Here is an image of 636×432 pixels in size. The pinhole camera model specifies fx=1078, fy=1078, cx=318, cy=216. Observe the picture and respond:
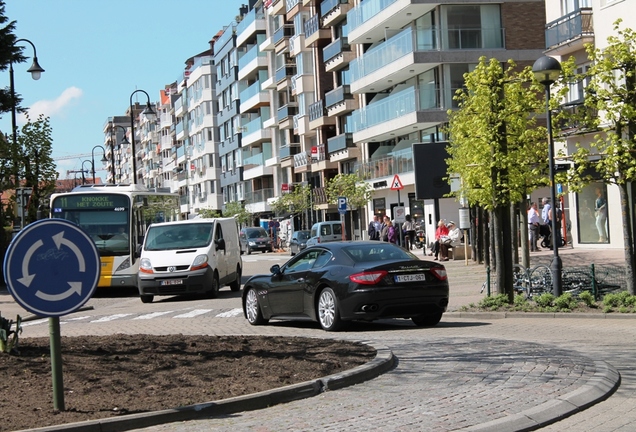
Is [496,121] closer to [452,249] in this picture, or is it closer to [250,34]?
[452,249]

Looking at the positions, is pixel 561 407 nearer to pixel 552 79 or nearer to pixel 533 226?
pixel 552 79

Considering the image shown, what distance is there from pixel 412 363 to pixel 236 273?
21.7m

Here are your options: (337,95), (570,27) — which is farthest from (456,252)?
(337,95)

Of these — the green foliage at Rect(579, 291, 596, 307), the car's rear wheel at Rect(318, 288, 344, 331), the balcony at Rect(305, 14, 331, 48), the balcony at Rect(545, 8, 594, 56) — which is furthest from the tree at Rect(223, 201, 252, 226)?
the car's rear wheel at Rect(318, 288, 344, 331)

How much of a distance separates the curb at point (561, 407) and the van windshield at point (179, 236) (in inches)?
790

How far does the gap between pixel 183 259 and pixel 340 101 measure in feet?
146

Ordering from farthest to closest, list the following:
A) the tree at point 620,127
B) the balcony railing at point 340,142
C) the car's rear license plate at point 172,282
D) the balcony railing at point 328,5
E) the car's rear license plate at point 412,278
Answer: the balcony railing at point 328,5
the balcony railing at point 340,142
the car's rear license plate at point 172,282
the tree at point 620,127
the car's rear license plate at point 412,278

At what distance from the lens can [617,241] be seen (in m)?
38.8

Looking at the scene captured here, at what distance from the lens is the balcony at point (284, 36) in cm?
8788

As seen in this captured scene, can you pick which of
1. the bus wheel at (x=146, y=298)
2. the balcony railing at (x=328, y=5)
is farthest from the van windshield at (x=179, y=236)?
the balcony railing at (x=328, y=5)

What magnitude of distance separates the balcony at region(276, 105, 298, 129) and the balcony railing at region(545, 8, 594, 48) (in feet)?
157

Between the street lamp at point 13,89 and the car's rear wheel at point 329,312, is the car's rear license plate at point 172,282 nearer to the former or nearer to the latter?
the car's rear wheel at point 329,312

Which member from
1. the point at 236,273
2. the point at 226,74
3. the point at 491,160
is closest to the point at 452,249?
the point at 236,273

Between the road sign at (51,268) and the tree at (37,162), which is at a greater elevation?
the tree at (37,162)
